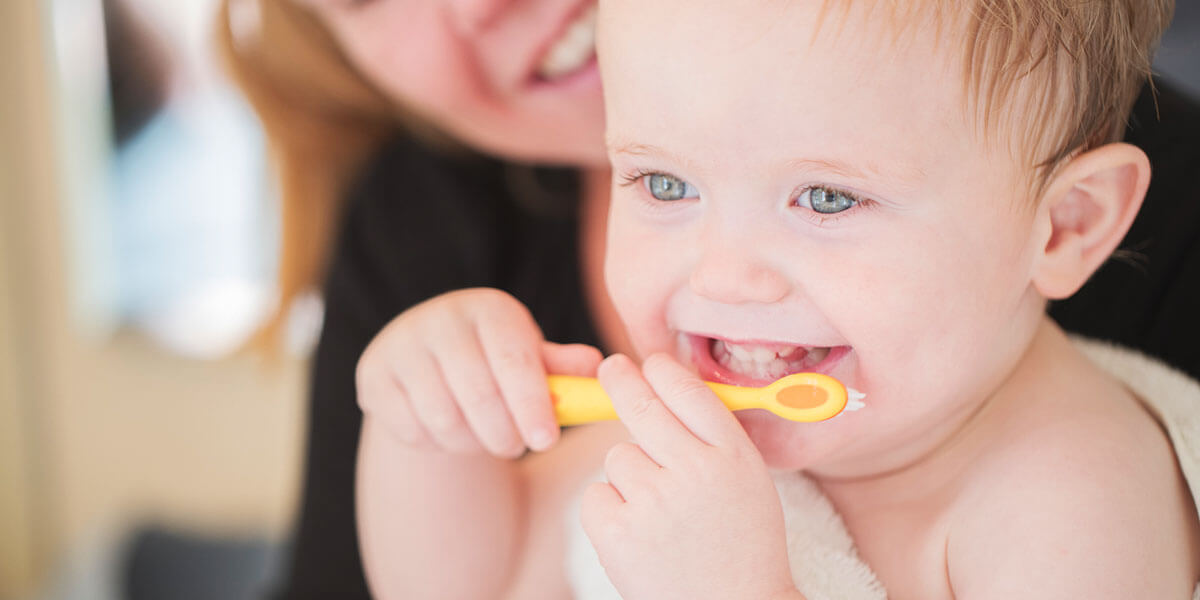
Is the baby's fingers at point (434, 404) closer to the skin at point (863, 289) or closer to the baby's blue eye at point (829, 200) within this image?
the skin at point (863, 289)

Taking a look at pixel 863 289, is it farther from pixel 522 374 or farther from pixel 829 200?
pixel 522 374

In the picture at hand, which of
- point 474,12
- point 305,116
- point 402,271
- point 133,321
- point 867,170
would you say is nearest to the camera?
point 867,170

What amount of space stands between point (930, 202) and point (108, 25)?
189 cm

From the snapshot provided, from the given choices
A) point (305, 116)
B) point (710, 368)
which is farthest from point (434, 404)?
point (305, 116)

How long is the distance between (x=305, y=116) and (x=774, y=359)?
0.84 meters

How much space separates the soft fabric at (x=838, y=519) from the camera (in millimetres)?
599

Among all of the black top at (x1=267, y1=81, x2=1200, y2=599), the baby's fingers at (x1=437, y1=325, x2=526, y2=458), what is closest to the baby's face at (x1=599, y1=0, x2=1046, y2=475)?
the baby's fingers at (x1=437, y1=325, x2=526, y2=458)

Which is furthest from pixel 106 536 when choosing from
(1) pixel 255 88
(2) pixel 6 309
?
(1) pixel 255 88

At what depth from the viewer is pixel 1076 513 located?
54 centimetres

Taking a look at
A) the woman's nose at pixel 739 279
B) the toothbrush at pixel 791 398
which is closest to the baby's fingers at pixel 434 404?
the toothbrush at pixel 791 398

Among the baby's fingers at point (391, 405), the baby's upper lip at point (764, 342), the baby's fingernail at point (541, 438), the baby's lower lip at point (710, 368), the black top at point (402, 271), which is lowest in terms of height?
the black top at point (402, 271)

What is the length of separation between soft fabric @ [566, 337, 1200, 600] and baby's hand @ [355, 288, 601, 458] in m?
0.10

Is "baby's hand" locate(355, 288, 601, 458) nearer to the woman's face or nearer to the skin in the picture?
the skin

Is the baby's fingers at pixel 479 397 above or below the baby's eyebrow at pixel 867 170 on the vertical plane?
below
